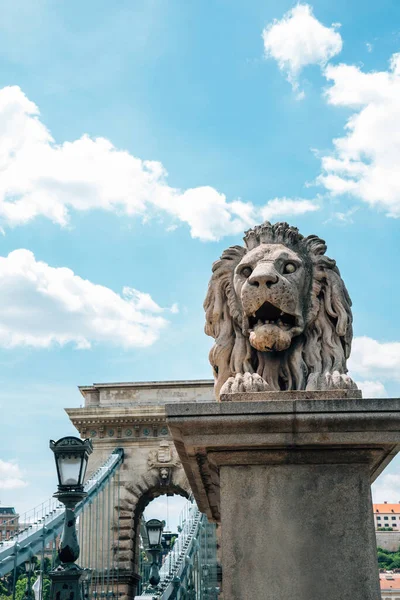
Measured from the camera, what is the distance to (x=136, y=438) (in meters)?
25.5

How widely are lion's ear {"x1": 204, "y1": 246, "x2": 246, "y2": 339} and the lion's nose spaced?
0.82ft

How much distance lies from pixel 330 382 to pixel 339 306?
0.49 m

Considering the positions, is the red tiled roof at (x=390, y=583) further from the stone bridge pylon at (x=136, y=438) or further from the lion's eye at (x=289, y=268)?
the lion's eye at (x=289, y=268)

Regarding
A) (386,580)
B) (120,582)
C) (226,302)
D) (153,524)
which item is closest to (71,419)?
(120,582)

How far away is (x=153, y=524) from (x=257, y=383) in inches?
449

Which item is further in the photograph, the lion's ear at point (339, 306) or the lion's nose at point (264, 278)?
the lion's ear at point (339, 306)

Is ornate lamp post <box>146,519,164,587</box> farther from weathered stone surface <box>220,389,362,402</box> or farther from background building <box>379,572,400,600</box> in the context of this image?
background building <box>379,572,400,600</box>

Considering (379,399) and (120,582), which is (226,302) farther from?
(120,582)

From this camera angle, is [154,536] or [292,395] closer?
[292,395]

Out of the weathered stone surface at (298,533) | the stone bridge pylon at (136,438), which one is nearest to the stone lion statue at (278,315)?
the weathered stone surface at (298,533)

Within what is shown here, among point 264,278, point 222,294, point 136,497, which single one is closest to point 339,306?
point 264,278

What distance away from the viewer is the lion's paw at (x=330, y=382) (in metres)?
3.49

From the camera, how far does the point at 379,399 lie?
10.4ft

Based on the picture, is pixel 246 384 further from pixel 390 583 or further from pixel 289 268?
pixel 390 583
